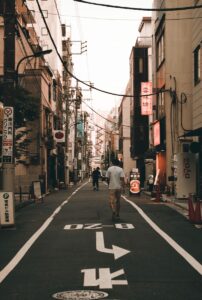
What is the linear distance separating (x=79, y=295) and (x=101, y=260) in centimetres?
287

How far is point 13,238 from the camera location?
567 inches

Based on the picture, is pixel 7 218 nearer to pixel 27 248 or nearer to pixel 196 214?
pixel 27 248

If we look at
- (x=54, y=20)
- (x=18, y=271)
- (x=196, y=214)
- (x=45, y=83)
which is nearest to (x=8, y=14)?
(x=196, y=214)

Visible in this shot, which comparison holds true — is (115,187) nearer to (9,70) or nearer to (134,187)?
(9,70)

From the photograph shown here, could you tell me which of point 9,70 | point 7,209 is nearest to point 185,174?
point 9,70

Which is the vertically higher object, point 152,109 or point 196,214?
point 152,109

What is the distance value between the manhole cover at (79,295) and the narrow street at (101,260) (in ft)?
0.04

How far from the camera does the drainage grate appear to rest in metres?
7.56

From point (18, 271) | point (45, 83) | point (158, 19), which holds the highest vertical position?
point (158, 19)

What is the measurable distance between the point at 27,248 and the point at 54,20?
6491 cm

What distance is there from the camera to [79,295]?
7.72m

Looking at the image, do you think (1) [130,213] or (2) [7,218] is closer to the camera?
(2) [7,218]

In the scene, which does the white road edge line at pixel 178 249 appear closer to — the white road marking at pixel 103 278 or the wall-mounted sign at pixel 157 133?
the white road marking at pixel 103 278

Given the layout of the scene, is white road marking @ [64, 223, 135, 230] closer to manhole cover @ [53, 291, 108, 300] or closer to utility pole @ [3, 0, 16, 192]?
utility pole @ [3, 0, 16, 192]
